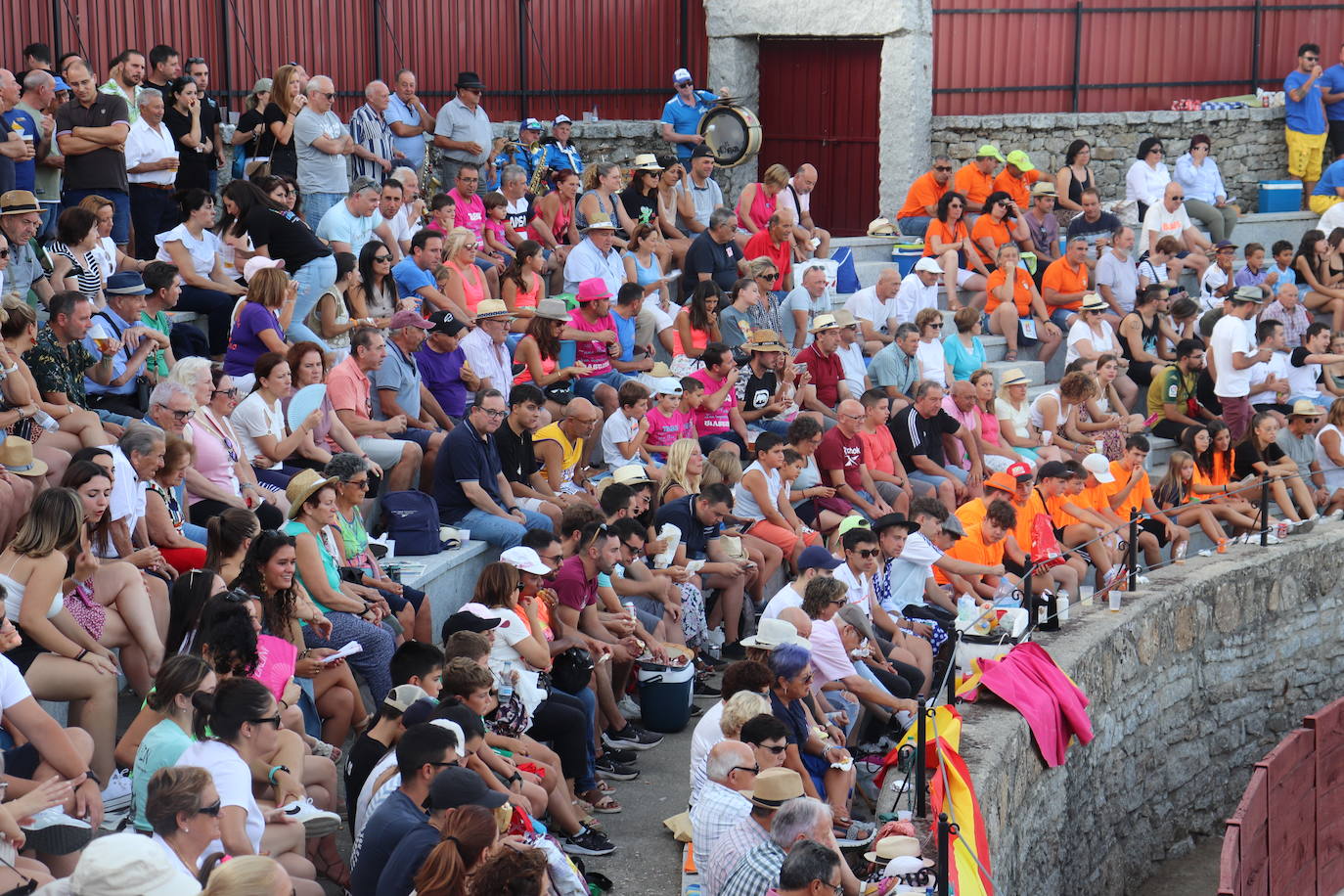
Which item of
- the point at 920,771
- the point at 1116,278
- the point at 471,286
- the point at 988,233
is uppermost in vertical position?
the point at 988,233

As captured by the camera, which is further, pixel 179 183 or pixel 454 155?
pixel 454 155

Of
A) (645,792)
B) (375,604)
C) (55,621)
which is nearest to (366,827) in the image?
(55,621)

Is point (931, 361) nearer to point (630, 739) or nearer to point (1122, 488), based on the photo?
point (1122, 488)

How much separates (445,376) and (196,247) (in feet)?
5.90

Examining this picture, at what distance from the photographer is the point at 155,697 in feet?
20.6

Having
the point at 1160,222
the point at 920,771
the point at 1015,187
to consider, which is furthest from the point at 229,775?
the point at 1160,222

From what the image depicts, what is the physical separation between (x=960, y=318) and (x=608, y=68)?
20.5ft

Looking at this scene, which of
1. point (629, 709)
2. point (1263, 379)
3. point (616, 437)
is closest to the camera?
point (629, 709)

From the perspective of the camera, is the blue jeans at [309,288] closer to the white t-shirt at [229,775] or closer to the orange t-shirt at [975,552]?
the orange t-shirt at [975,552]

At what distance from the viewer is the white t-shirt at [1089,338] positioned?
1510 cm

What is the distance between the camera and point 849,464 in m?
12.0

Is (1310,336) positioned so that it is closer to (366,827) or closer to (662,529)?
(662,529)

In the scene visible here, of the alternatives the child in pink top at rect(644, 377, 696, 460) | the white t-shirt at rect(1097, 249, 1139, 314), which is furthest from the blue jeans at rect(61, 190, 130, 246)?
the white t-shirt at rect(1097, 249, 1139, 314)

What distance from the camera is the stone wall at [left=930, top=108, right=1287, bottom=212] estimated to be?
1855 centimetres
